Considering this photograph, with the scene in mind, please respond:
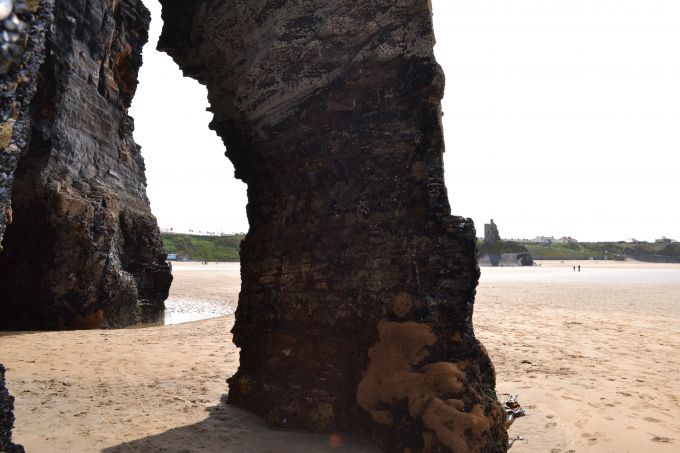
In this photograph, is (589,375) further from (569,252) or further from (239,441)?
(569,252)

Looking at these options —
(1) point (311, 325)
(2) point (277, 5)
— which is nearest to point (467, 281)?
(1) point (311, 325)

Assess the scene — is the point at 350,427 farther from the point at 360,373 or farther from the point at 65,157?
the point at 65,157

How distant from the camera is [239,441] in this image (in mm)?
4535

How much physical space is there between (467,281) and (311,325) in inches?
69.3

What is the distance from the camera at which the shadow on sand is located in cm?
431

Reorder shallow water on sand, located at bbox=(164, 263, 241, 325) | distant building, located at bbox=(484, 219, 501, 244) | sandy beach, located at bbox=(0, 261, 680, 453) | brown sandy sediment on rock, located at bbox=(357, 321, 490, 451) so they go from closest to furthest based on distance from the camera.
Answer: brown sandy sediment on rock, located at bbox=(357, 321, 490, 451), sandy beach, located at bbox=(0, 261, 680, 453), shallow water on sand, located at bbox=(164, 263, 241, 325), distant building, located at bbox=(484, 219, 501, 244)

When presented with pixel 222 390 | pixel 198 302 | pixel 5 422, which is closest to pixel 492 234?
pixel 198 302

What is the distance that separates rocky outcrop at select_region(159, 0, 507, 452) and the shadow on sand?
0.17 meters

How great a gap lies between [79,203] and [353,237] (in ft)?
31.9

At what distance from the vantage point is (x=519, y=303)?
1989 cm

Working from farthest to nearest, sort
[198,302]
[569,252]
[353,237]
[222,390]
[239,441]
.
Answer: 1. [569,252]
2. [198,302]
3. [222,390]
4. [353,237]
5. [239,441]

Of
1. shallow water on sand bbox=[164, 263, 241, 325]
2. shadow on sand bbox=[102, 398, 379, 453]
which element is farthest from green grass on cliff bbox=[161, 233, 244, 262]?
shadow on sand bbox=[102, 398, 379, 453]

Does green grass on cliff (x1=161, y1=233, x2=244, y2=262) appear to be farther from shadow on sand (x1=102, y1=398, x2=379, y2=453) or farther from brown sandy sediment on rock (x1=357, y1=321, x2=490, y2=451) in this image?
brown sandy sediment on rock (x1=357, y1=321, x2=490, y2=451)

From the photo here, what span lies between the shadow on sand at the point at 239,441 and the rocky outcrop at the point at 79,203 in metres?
8.46
